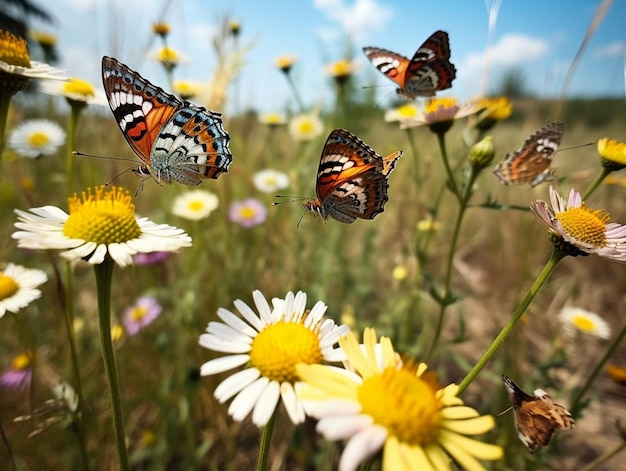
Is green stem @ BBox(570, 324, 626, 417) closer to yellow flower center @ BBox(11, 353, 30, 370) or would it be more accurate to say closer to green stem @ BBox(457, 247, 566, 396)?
green stem @ BBox(457, 247, 566, 396)

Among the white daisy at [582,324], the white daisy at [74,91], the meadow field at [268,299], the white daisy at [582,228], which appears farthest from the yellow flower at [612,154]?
the white daisy at [74,91]

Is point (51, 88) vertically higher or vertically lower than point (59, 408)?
higher

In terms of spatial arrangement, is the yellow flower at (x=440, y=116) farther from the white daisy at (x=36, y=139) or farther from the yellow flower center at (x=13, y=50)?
the white daisy at (x=36, y=139)

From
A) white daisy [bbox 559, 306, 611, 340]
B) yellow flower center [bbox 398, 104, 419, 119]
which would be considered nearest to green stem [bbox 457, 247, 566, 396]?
yellow flower center [bbox 398, 104, 419, 119]

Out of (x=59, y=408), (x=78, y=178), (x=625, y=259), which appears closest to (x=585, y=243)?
(x=625, y=259)

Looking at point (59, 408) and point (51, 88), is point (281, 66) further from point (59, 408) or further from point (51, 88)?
point (59, 408)
